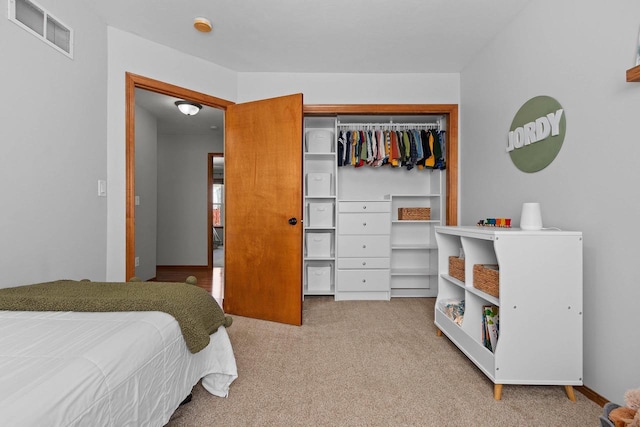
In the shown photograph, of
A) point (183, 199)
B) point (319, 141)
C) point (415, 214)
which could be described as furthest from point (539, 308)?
point (183, 199)

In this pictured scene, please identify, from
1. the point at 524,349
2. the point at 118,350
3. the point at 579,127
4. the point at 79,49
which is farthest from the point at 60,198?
the point at 579,127

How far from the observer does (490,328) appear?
1.93 meters

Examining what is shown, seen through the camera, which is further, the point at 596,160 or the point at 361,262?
the point at 361,262

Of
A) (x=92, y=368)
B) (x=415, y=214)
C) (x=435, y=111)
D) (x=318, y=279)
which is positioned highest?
(x=435, y=111)

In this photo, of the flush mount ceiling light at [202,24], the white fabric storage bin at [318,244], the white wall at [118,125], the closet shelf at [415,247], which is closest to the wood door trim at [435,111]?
the closet shelf at [415,247]

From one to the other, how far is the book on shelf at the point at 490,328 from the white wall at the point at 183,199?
4772 mm

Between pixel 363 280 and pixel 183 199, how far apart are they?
3589 millimetres

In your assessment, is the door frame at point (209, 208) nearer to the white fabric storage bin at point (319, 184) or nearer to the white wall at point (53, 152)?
the white fabric storage bin at point (319, 184)

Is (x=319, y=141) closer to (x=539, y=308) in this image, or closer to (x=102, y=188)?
(x=102, y=188)

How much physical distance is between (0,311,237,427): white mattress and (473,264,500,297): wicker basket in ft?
5.01

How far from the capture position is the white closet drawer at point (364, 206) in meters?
3.68

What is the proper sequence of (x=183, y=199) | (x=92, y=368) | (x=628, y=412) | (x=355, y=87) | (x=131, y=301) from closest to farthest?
1. (x=92, y=368)
2. (x=628, y=412)
3. (x=131, y=301)
4. (x=355, y=87)
5. (x=183, y=199)

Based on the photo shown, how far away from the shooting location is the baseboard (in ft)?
5.49

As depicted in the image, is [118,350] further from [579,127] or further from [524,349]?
[579,127]
